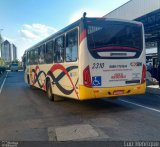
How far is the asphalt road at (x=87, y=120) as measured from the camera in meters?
6.54

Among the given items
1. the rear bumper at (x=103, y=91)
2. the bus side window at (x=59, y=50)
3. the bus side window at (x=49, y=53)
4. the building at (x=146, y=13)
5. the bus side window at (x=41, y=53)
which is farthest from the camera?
the building at (x=146, y=13)

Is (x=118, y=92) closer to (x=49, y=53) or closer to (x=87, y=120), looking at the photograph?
(x=87, y=120)

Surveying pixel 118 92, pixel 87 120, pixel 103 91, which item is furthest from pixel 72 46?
pixel 87 120

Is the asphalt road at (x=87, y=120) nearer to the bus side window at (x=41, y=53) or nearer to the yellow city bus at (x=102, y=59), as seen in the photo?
the yellow city bus at (x=102, y=59)

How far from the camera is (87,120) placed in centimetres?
816

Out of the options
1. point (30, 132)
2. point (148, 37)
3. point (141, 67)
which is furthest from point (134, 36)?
point (148, 37)

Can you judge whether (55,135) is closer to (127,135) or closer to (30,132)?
(30,132)

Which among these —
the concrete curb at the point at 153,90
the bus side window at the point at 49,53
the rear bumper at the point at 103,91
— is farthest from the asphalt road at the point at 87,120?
the concrete curb at the point at 153,90

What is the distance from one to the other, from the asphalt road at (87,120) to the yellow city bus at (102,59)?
0.67 meters

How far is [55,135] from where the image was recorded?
660 centimetres

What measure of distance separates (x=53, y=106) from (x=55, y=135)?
4.52 meters

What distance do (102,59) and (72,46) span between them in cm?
123

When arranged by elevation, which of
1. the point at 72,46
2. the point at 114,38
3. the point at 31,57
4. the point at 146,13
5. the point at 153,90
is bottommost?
the point at 153,90

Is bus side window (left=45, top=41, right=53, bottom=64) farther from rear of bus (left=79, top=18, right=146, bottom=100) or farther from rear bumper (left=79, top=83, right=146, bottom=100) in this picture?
rear bumper (left=79, top=83, right=146, bottom=100)
